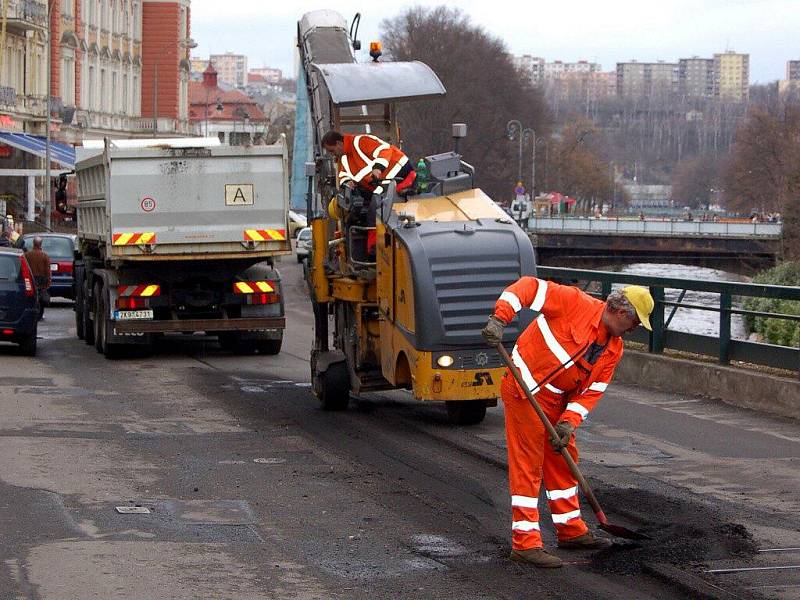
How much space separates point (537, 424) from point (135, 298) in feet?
41.5

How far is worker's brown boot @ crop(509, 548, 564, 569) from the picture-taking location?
7777 millimetres

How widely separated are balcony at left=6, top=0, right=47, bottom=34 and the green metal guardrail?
4584cm

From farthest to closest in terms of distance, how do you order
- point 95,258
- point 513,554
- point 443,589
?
point 95,258, point 513,554, point 443,589

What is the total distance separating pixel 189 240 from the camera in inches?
771

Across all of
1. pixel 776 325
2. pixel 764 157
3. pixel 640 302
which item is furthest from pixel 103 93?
pixel 640 302

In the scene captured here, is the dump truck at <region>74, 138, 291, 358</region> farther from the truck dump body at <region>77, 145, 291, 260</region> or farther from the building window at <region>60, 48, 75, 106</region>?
the building window at <region>60, 48, 75, 106</region>

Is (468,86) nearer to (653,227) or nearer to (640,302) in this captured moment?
(653,227)

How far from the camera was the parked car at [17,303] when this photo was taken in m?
20.3

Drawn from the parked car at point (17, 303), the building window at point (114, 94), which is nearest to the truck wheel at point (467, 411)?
the parked car at point (17, 303)

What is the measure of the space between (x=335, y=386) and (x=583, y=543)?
611 cm

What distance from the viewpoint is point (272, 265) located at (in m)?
20.7

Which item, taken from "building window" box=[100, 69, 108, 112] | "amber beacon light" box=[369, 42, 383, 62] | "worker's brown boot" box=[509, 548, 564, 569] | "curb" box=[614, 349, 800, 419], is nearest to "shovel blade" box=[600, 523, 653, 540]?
"worker's brown boot" box=[509, 548, 564, 569]

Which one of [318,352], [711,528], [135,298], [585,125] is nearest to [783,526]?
[711,528]

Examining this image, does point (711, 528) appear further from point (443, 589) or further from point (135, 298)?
point (135, 298)
